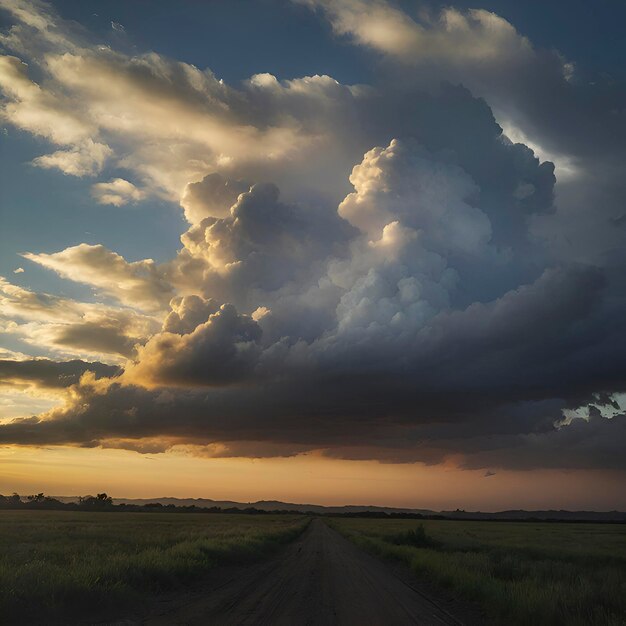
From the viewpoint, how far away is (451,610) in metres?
15.3

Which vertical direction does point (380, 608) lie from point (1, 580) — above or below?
below

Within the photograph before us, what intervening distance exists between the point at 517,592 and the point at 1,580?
13.2 m

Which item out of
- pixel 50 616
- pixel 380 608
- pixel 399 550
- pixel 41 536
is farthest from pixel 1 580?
pixel 41 536

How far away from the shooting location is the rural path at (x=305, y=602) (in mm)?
12625

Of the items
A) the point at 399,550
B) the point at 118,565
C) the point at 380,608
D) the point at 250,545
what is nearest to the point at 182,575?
the point at 118,565

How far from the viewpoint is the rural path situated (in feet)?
41.4

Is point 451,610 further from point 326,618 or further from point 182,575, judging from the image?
point 182,575

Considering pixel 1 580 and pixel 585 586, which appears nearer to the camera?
pixel 1 580

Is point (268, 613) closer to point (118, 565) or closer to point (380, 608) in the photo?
point (380, 608)

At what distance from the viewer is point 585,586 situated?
51.1ft

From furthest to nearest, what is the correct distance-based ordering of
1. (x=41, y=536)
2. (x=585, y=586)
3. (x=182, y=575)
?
1. (x=41, y=536)
2. (x=182, y=575)
3. (x=585, y=586)

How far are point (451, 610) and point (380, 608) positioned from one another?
2295 millimetres

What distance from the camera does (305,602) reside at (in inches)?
599

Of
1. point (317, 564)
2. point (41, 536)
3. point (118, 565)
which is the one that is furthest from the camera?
point (41, 536)
